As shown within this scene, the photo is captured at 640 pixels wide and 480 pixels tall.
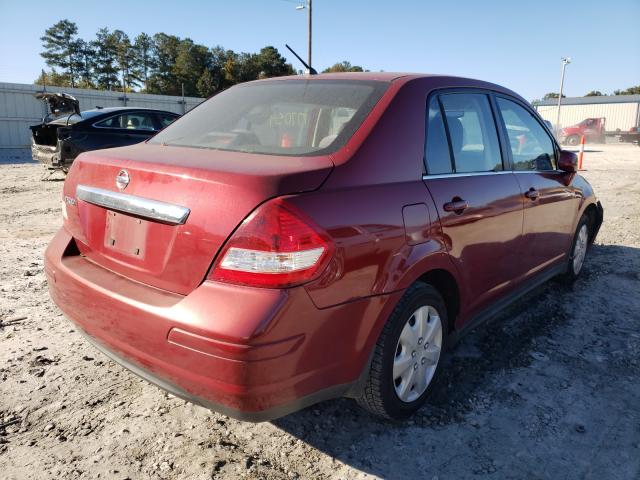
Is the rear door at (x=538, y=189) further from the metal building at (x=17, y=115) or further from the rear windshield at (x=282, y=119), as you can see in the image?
the metal building at (x=17, y=115)

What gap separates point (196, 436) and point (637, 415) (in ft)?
7.51

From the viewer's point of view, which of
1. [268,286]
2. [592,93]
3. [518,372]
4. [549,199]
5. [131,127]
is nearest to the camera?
[268,286]

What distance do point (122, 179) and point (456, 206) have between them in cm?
161

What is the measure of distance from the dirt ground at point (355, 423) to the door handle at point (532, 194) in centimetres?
99

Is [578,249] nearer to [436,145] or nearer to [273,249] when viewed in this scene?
[436,145]

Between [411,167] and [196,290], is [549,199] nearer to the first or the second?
[411,167]

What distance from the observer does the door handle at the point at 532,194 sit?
3258 millimetres

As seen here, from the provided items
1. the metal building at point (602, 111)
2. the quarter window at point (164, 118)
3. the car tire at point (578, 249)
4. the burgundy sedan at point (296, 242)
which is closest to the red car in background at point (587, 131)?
the metal building at point (602, 111)

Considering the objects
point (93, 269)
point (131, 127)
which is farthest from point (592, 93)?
point (93, 269)

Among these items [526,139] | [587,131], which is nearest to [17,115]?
[526,139]

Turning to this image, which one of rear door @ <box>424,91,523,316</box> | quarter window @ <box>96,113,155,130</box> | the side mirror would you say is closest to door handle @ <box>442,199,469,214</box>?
rear door @ <box>424,91,523,316</box>

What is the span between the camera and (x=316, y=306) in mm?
1809

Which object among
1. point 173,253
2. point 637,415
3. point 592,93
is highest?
point 592,93

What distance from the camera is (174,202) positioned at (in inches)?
75.5
